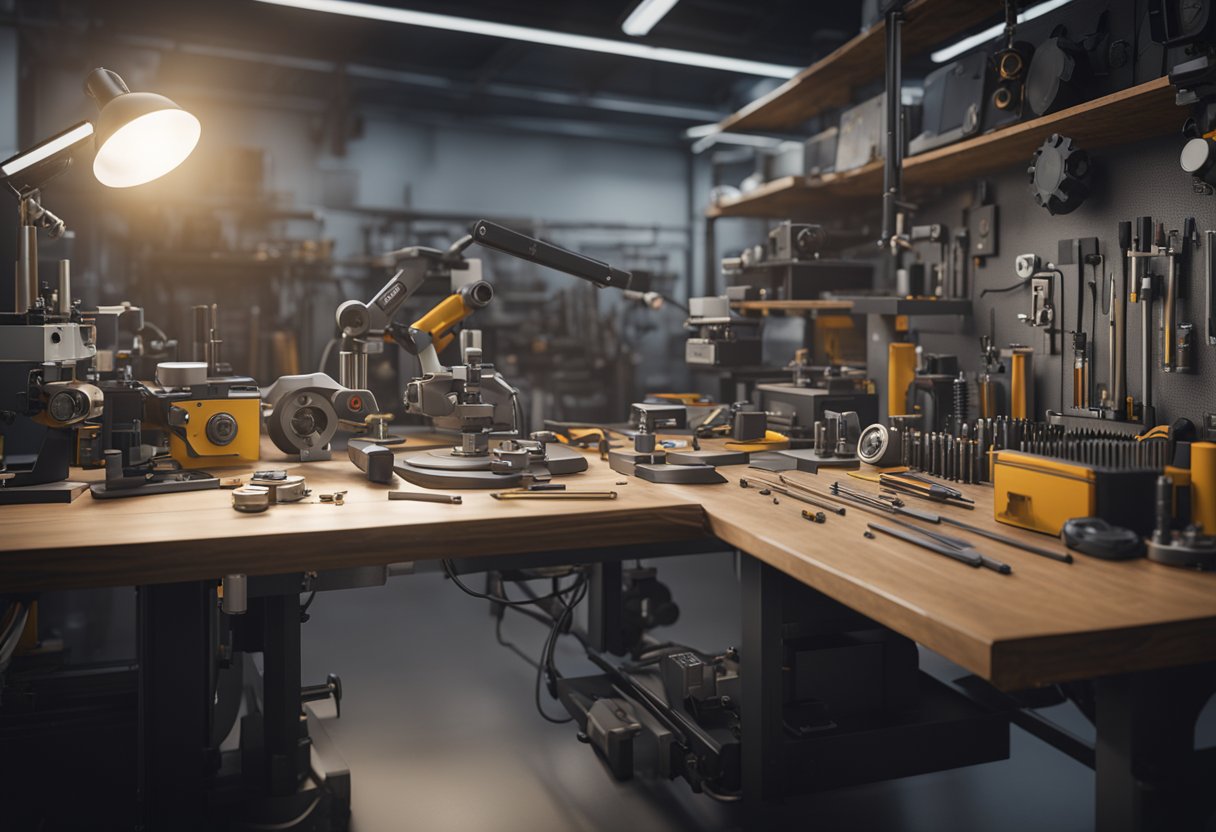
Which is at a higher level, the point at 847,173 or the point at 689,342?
the point at 847,173

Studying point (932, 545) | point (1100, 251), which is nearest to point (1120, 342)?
point (1100, 251)

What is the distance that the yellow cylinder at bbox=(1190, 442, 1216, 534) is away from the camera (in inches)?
57.3

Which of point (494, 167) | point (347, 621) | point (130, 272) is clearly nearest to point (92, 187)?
point (130, 272)

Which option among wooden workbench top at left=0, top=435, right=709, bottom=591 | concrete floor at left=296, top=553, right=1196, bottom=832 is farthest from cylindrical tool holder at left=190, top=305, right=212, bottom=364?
concrete floor at left=296, top=553, right=1196, bottom=832

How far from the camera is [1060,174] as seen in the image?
7.80 ft

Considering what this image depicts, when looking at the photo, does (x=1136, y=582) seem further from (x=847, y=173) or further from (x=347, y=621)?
(x=347, y=621)

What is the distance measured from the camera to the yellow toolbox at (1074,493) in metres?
1.46

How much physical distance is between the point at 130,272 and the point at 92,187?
741 millimetres

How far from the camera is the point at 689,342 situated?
10.5 ft

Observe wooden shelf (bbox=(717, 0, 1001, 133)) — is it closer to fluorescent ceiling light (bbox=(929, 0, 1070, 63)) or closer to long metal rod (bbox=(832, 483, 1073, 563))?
fluorescent ceiling light (bbox=(929, 0, 1070, 63))

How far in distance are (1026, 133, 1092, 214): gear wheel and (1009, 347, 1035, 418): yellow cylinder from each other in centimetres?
39

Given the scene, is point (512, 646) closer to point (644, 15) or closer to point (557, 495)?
point (557, 495)

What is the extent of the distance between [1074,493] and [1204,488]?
7.5 inches

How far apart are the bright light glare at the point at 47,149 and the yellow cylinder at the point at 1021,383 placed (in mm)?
2319
